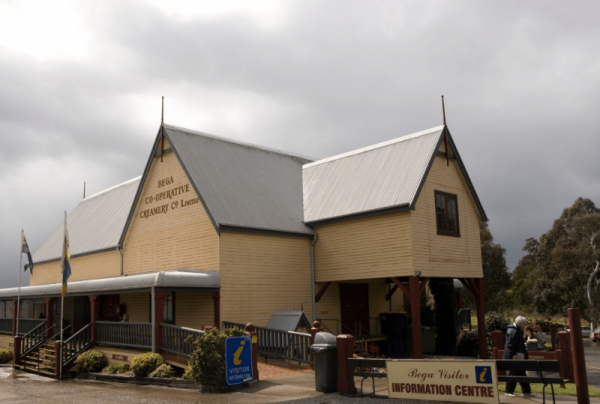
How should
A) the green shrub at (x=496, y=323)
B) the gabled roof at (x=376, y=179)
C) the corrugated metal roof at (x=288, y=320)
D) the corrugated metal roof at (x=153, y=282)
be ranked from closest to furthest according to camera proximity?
the corrugated metal roof at (x=153, y=282) → the corrugated metal roof at (x=288, y=320) → the gabled roof at (x=376, y=179) → the green shrub at (x=496, y=323)

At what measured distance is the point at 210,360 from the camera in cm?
1455

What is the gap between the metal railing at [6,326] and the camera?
98.5ft

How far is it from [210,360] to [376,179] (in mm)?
11971

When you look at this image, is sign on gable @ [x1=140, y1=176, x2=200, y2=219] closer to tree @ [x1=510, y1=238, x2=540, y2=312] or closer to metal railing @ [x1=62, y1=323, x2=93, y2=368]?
metal railing @ [x1=62, y1=323, x2=93, y2=368]

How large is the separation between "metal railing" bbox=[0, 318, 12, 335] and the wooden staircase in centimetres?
610

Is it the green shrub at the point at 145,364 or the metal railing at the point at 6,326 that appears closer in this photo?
the green shrub at the point at 145,364

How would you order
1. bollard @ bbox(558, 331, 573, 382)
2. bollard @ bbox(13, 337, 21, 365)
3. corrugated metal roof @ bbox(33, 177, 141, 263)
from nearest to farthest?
1. bollard @ bbox(558, 331, 573, 382)
2. bollard @ bbox(13, 337, 21, 365)
3. corrugated metal roof @ bbox(33, 177, 141, 263)

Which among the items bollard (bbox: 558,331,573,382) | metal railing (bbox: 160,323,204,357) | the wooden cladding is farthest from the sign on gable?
bollard (bbox: 558,331,573,382)

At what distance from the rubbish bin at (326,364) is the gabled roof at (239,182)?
29.7 feet

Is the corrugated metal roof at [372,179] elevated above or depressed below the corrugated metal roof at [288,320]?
above

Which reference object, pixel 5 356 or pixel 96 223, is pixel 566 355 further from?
pixel 96 223

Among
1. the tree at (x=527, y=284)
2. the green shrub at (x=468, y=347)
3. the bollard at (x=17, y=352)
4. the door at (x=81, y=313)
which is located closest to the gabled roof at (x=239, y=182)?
the door at (x=81, y=313)

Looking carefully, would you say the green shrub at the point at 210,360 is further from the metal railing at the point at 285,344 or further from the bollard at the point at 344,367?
the metal railing at the point at 285,344

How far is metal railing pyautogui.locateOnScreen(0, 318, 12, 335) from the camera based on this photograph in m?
30.0
